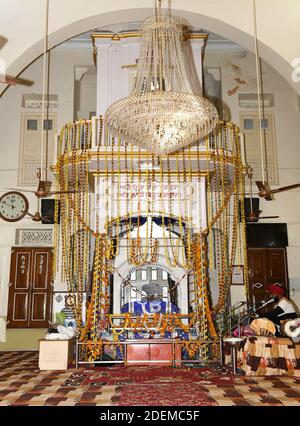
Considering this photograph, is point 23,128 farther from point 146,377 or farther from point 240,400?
point 240,400

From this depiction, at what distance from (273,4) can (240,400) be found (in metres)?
6.54

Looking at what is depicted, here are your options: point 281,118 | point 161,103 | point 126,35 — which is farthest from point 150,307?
point 281,118

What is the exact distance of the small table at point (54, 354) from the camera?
311 inches

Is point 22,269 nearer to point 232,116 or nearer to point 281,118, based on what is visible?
point 232,116

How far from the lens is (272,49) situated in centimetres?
782

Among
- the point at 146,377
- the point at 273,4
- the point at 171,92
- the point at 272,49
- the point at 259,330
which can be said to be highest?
the point at 273,4

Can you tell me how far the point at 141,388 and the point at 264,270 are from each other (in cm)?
716

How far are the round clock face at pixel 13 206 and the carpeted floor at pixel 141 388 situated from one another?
5370 mm

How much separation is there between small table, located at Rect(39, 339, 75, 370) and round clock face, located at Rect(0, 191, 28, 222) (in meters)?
5.28

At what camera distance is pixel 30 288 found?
12188 mm

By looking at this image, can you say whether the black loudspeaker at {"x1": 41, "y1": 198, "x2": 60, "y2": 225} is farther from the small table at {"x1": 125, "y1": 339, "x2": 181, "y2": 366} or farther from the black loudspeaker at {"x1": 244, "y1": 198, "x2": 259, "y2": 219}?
the black loudspeaker at {"x1": 244, "y1": 198, "x2": 259, "y2": 219}

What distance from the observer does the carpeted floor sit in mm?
5270

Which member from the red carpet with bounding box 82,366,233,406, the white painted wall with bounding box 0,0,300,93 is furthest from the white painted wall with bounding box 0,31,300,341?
the red carpet with bounding box 82,366,233,406

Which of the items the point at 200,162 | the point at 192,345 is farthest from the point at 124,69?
the point at 192,345
